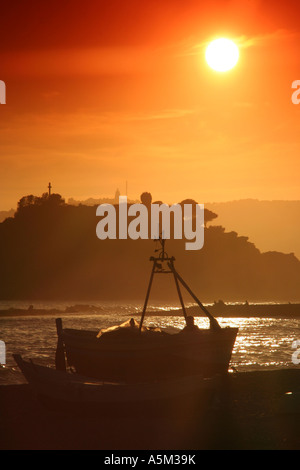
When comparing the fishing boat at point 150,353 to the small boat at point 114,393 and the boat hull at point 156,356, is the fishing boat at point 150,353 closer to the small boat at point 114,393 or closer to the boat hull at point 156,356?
the boat hull at point 156,356

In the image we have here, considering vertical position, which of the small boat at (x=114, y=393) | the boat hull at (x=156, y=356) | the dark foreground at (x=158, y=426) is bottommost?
the dark foreground at (x=158, y=426)

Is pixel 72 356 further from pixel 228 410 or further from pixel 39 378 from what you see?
pixel 228 410

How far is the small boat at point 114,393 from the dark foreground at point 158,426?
0.25 meters

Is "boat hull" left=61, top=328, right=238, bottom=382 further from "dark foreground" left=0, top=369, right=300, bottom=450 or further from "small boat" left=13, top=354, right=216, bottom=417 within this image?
"small boat" left=13, top=354, right=216, bottom=417

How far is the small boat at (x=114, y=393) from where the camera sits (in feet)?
73.7

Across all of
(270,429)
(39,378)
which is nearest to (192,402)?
(270,429)

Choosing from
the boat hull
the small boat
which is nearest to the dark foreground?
the small boat

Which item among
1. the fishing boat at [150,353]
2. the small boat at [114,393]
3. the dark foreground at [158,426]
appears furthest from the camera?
the fishing boat at [150,353]

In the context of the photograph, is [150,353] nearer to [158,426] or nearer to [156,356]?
[156,356]

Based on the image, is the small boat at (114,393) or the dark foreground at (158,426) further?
the small boat at (114,393)

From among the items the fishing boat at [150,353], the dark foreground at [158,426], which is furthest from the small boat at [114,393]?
the fishing boat at [150,353]

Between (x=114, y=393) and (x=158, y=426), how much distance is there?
165 centimetres

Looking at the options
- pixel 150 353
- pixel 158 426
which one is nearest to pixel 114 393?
pixel 158 426

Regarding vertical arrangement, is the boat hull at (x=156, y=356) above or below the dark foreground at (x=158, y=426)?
above
